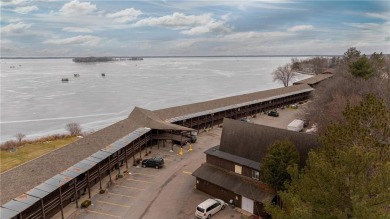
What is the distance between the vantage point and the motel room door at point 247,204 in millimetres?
26750

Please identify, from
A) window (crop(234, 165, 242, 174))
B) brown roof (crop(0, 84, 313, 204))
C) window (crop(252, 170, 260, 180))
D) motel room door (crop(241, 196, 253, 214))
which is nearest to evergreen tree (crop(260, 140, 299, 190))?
window (crop(252, 170, 260, 180))

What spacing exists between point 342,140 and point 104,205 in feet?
68.5

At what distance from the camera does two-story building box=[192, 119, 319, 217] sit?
26.4 m

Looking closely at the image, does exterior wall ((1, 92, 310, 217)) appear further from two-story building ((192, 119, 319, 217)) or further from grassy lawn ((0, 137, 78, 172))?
grassy lawn ((0, 137, 78, 172))

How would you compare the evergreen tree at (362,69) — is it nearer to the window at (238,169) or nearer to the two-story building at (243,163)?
the two-story building at (243,163)

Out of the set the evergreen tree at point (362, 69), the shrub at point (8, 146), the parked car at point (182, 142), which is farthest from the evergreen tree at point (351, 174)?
the evergreen tree at point (362, 69)

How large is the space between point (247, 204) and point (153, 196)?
352 inches

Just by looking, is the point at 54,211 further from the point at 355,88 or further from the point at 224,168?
the point at 355,88

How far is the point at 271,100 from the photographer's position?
67500 mm

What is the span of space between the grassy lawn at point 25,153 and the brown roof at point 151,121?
1351 cm

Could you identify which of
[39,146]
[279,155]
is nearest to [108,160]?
[279,155]

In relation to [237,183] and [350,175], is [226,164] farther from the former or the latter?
[350,175]

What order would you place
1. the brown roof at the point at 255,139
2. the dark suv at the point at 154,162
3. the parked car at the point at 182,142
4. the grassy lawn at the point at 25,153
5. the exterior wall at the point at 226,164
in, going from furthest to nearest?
1. the parked car at the point at 182,142
2. the grassy lawn at the point at 25,153
3. the dark suv at the point at 154,162
4. the exterior wall at the point at 226,164
5. the brown roof at the point at 255,139

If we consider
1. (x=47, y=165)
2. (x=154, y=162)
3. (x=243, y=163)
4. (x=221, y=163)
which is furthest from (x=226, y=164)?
(x=47, y=165)
